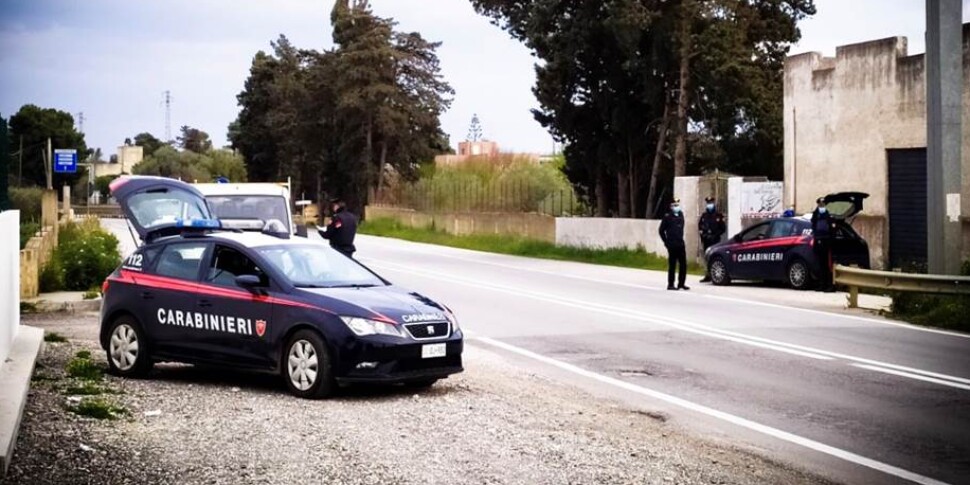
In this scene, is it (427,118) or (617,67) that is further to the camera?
(427,118)

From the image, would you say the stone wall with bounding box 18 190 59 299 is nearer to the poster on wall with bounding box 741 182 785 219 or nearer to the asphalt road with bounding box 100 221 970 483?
the asphalt road with bounding box 100 221 970 483

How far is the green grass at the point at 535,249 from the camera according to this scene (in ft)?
121

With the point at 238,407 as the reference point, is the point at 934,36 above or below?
above

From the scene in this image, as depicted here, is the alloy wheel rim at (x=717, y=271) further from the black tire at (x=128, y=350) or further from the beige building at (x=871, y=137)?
the black tire at (x=128, y=350)

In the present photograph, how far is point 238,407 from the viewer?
11180 millimetres

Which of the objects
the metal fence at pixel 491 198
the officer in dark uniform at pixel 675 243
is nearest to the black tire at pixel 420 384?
the officer in dark uniform at pixel 675 243

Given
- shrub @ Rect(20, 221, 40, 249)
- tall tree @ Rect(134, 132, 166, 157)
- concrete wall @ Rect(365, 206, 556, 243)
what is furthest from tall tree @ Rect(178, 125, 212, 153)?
shrub @ Rect(20, 221, 40, 249)

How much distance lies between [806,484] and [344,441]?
333cm

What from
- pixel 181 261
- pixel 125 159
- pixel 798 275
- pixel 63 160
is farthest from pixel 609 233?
pixel 125 159

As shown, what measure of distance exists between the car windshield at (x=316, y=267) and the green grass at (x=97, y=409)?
2.22m

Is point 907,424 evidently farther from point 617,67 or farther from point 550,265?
point 617,67

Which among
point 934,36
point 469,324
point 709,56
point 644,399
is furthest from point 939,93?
point 709,56

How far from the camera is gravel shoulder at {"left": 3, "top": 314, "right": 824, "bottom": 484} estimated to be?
8570mm

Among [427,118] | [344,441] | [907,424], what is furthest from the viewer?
[427,118]
